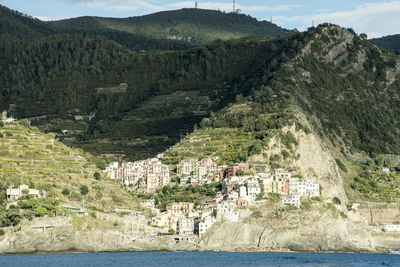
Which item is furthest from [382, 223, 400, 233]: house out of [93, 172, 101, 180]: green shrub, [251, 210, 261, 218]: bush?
[93, 172, 101, 180]: green shrub

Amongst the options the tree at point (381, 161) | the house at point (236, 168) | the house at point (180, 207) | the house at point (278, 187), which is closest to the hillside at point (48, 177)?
the house at point (180, 207)

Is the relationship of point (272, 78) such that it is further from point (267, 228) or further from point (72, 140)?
point (267, 228)

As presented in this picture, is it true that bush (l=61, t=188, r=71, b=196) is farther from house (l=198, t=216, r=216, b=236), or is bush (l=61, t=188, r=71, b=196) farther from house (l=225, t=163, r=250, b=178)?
house (l=225, t=163, r=250, b=178)

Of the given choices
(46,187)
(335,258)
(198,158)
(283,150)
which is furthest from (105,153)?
(335,258)

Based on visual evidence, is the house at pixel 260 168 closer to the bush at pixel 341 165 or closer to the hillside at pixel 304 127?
the hillside at pixel 304 127

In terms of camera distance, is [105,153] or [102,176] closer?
[102,176]

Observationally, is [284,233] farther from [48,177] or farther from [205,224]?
[48,177]
